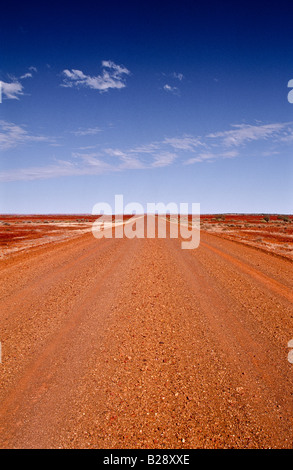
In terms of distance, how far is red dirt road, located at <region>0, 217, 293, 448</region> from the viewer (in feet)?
10.9

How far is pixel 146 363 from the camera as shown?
4.62m

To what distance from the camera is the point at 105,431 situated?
3.29 metres

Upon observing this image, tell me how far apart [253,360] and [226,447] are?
1.92 meters

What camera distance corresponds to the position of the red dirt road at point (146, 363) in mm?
3316

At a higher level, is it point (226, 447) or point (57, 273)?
point (57, 273)

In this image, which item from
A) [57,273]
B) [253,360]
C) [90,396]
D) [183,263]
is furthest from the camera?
[183,263]

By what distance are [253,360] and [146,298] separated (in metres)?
3.51

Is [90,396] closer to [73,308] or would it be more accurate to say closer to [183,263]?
[73,308]
